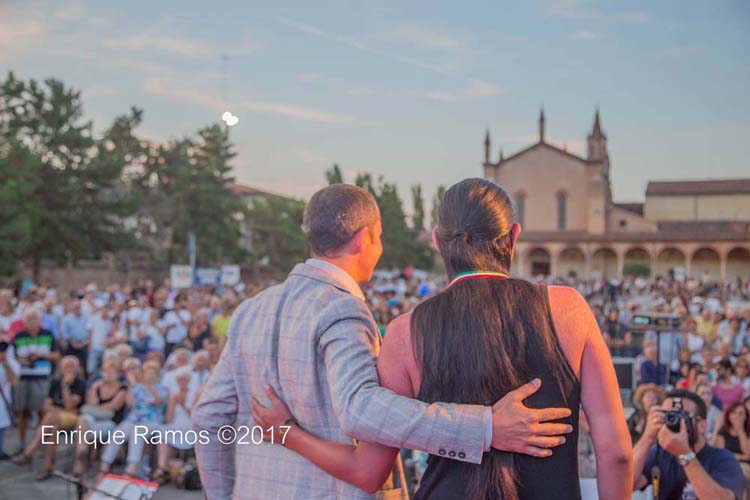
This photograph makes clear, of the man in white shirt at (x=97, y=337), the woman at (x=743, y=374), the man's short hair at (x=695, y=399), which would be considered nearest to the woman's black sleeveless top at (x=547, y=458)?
the man's short hair at (x=695, y=399)

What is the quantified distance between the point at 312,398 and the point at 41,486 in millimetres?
6377

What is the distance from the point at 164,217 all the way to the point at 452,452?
120ft

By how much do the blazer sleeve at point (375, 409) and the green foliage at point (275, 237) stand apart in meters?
41.8

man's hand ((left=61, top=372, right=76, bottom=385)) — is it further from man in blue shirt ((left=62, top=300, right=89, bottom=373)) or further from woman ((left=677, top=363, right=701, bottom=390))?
woman ((left=677, top=363, right=701, bottom=390))

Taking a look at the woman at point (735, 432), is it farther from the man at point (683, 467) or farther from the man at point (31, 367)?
the man at point (31, 367)

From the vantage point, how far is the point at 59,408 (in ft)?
25.6

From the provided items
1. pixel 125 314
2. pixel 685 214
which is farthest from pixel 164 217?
pixel 685 214

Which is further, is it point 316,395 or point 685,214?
point 685,214

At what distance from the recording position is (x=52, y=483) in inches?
282

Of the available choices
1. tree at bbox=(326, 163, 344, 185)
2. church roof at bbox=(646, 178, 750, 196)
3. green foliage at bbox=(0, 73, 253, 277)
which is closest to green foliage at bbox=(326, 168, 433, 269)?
tree at bbox=(326, 163, 344, 185)

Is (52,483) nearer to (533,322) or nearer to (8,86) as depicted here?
(533,322)

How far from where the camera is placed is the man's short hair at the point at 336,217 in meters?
2.00

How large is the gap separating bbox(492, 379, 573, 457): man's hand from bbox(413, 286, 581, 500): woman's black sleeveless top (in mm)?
26

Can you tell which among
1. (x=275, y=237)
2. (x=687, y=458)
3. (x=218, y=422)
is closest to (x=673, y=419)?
(x=687, y=458)
